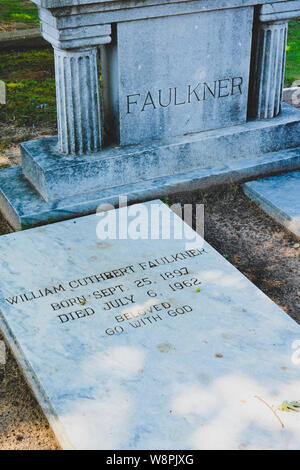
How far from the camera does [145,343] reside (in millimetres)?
3498

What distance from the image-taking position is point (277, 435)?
2.90 metres

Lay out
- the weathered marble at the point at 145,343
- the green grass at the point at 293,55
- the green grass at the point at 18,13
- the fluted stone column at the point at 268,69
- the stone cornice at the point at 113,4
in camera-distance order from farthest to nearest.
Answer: the green grass at the point at 18,13 → the green grass at the point at 293,55 → the fluted stone column at the point at 268,69 → the stone cornice at the point at 113,4 → the weathered marble at the point at 145,343

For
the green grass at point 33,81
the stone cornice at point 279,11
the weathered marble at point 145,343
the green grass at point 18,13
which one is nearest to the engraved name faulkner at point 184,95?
the stone cornice at point 279,11

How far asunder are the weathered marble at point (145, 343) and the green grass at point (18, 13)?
7.72m

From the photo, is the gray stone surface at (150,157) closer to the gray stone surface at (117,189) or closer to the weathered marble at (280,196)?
the gray stone surface at (117,189)

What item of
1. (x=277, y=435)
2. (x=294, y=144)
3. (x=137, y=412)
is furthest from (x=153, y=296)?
(x=294, y=144)

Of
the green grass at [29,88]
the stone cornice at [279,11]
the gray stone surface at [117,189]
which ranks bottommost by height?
the green grass at [29,88]

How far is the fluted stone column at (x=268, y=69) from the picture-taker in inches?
209

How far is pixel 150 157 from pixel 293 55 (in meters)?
5.15

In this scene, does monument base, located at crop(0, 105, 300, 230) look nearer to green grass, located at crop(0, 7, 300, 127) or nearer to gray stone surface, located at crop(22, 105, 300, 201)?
gray stone surface, located at crop(22, 105, 300, 201)

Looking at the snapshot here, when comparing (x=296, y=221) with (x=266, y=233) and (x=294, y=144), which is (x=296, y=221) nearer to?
(x=266, y=233)

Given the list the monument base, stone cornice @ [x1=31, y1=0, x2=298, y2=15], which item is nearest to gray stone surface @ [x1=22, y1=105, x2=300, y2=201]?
the monument base

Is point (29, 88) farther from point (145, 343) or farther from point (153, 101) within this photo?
point (145, 343)

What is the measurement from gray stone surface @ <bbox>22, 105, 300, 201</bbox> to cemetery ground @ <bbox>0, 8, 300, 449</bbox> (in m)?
0.29
